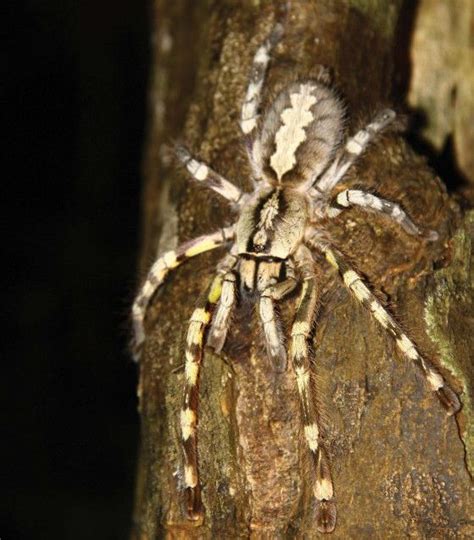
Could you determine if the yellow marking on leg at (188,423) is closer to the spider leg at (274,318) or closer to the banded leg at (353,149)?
the spider leg at (274,318)

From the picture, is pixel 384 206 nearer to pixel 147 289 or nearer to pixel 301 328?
pixel 301 328

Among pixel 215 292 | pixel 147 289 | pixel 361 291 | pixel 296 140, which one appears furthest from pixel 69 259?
pixel 361 291

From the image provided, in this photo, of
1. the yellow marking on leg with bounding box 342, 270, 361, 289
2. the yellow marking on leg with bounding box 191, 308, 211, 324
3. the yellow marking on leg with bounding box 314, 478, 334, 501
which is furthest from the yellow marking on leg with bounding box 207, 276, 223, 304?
the yellow marking on leg with bounding box 314, 478, 334, 501

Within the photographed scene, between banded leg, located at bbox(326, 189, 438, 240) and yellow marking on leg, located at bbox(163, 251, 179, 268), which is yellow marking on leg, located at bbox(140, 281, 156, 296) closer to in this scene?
yellow marking on leg, located at bbox(163, 251, 179, 268)

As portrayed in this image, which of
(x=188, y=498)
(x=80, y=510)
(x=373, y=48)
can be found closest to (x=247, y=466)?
(x=188, y=498)

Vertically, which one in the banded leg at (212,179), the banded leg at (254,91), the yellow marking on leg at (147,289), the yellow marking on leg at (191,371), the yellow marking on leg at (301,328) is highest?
the banded leg at (254,91)

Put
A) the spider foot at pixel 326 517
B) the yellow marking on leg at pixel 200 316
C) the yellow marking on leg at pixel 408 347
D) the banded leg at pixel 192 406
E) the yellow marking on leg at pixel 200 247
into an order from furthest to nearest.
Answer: the yellow marking on leg at pixel 200 247, the yellow marking on leg at pixel 200 316, the banded leg at pixel 192 406, the yellow marking on leg at pixel 408 347, the spider foot at pixel 326 517

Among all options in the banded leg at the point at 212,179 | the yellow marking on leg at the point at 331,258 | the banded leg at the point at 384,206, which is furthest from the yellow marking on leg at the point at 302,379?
the banded leg at the point at 212,179
